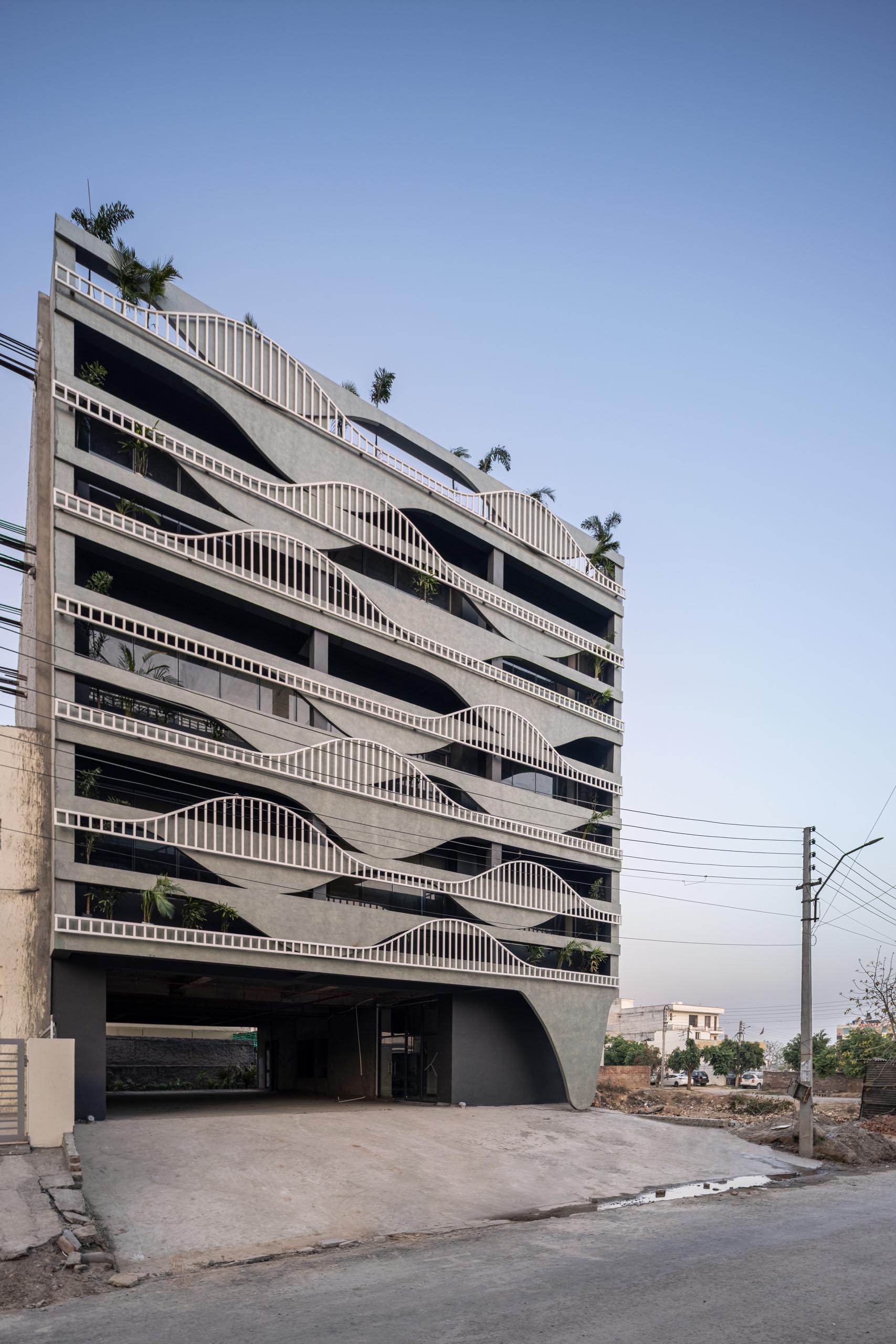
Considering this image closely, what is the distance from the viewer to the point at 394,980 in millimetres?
34906

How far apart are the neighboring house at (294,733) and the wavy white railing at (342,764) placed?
0.09 meters

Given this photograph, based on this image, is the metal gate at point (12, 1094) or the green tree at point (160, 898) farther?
the green tree at point (160, 898)

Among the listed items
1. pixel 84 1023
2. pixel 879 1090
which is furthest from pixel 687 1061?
pixel 84 1023

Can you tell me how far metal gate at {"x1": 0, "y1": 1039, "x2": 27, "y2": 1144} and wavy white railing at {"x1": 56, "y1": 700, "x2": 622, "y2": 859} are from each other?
1049 cm

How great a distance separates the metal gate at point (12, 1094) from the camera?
19.2 m

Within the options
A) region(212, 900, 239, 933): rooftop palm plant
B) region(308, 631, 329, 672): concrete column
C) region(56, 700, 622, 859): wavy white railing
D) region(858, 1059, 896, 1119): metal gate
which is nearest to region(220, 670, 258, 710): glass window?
region(56, 700, 622, 859): wavy white railing

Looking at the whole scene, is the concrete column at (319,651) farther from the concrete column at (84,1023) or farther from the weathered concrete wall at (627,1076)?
the weathered concrete wall at (627,1076)

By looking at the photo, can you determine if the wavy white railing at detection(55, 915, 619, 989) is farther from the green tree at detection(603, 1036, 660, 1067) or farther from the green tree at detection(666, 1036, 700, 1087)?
the green tree at detection(603, 1036, 660, 1067)

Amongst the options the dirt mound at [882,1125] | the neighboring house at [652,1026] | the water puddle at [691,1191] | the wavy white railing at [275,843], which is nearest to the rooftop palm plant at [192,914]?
the wavy white railing at [275,843]

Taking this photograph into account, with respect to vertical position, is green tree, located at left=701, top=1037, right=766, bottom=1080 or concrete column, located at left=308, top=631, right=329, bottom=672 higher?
concrete column, located at left=308, top=631, right=329, bottom=672

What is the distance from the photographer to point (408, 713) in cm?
3716

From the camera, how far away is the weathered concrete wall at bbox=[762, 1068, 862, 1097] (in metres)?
62.5

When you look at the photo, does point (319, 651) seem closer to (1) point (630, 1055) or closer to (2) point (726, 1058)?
(2) point (726, 1058)

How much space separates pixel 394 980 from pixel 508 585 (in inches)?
748
